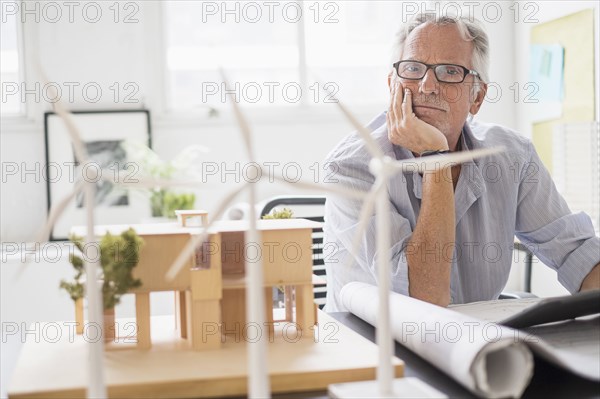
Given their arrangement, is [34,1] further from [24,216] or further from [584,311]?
[584,311]

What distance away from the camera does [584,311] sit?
38.5 inches

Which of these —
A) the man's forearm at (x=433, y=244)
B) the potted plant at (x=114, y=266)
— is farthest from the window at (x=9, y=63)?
the potted plant at (x=114, y=266)

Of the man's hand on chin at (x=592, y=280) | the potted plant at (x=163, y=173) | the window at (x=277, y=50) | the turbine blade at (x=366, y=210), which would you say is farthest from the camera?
the window at (x=277, y=50)

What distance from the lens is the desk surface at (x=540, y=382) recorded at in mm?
733

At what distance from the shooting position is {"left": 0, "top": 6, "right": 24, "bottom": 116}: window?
392 centimetres

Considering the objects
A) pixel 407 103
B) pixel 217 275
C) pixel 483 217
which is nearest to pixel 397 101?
pixel 407 103

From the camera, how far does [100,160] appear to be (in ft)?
12.9

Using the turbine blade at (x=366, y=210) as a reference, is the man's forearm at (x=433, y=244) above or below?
below

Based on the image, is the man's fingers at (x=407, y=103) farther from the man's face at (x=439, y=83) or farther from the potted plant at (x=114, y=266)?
the potted plant at (x=114, y=266)

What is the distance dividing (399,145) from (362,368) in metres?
0.92

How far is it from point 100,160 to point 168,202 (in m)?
0.46

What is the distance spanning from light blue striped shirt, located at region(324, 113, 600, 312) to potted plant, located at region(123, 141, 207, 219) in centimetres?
215

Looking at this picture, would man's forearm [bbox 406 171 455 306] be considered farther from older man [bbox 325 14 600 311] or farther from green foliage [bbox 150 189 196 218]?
green foliage [bbox 150 189 196 218]

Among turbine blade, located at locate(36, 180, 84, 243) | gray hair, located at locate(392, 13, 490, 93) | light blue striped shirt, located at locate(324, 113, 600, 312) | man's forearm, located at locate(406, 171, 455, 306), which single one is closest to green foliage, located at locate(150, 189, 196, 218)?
light blue striped shirt, located at locate(324, 113, 600, 312)
